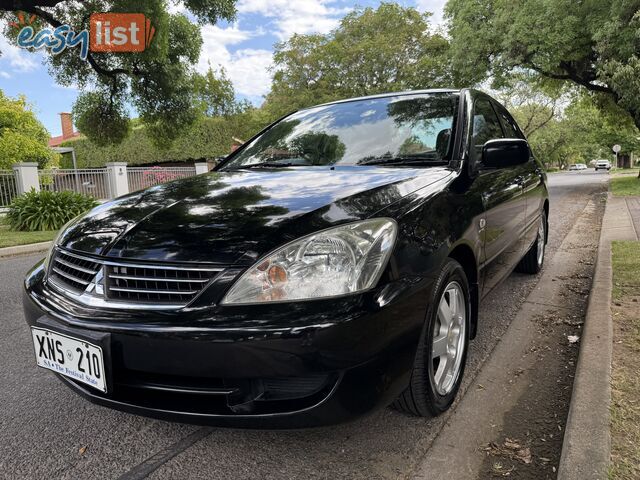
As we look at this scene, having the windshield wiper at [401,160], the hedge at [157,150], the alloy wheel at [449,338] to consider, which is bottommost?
the alloy wheel at [449,338]

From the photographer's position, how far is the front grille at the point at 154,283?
60.1 inches

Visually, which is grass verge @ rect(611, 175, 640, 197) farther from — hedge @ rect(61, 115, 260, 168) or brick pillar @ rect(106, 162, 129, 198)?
hedge @ rect(61, 115, 260, 168)

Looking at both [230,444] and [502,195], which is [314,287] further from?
[502,195]

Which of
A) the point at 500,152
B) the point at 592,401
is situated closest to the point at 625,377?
the point at 592,401

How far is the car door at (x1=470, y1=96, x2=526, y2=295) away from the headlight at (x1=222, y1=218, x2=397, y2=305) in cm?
110

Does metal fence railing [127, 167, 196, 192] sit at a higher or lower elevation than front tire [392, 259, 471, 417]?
higher

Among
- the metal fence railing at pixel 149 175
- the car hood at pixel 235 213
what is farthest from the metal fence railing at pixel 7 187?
the car hood at pixel 235 213

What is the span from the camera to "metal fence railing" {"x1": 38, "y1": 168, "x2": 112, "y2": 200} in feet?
44.0

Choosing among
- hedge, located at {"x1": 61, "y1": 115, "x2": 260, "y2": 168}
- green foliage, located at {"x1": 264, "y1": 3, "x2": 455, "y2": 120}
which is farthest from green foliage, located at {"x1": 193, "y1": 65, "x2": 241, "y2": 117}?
green foliage, located at {"x1": 264, "y1": 3, "x2": 455, "y2": 120}

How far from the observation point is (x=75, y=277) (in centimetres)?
179

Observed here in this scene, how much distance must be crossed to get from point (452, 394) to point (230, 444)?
0.99 m

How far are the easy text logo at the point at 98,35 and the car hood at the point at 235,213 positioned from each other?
11.4 meters

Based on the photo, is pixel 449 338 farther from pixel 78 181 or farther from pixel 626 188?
pixel 78 181

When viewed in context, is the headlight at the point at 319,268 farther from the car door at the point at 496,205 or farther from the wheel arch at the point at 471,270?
the car door at the point at 496,205
